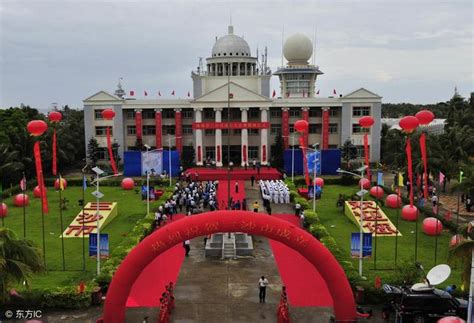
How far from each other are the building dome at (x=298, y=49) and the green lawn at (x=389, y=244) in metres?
34.3

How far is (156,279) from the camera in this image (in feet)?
71.0

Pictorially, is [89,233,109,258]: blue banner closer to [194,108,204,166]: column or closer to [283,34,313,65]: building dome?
[194,108,204,166]: column

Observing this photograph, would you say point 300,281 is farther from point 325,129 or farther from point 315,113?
point 315,113

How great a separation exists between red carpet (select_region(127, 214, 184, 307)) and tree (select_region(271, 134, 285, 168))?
32.0 m

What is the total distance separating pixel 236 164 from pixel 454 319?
44.8 metres

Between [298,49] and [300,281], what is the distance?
48.7 m

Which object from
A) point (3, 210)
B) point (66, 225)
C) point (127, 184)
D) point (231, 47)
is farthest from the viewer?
point (231, 47)

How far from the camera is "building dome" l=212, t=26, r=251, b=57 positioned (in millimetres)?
64812

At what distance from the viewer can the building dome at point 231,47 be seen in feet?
213

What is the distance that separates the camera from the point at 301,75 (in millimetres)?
67188

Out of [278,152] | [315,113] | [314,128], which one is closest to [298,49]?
[315,113]

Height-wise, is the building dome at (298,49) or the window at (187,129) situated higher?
the building dome at (298,49)

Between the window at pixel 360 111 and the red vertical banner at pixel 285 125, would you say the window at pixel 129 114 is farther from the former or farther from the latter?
the window at pixel 360 111

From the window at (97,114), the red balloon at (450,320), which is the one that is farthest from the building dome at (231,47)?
the red balloon at (450,320)
